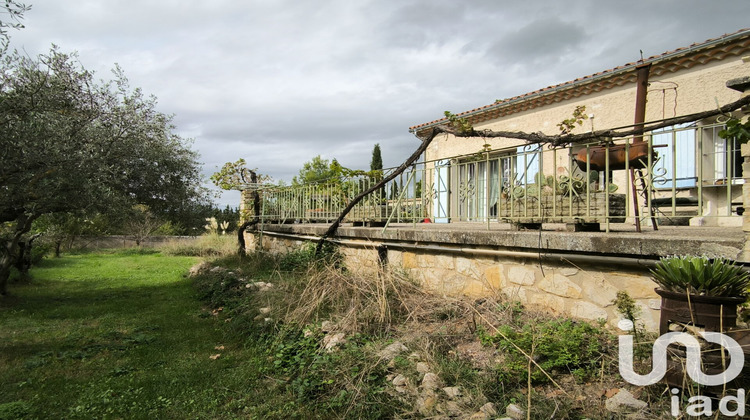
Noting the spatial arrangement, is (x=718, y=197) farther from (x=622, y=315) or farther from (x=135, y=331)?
(x=135, y=331)

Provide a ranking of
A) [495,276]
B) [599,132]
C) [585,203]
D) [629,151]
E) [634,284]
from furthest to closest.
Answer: [495,276] → [585,203] → [599,132] → [629,151] → [634,284]

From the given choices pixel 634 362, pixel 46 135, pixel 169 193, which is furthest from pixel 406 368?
pixel 169 193

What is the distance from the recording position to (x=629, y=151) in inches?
137

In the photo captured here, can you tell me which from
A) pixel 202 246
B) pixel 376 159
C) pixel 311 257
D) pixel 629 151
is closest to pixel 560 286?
pixel 629 151

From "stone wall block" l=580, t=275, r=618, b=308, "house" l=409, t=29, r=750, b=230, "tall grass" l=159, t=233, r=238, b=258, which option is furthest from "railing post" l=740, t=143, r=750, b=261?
"tall grass" l=159, t=233, r=238, b=258

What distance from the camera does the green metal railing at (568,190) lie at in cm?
353

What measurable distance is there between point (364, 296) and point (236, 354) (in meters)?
1.44

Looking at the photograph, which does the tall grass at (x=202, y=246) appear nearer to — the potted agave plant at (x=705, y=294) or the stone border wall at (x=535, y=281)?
the stone border wall at (x=535, y=281)

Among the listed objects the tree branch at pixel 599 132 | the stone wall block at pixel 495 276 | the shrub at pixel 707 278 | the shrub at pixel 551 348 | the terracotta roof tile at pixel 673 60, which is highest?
the terracotta roof tile at pixel 673 60

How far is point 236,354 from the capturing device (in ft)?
14.0

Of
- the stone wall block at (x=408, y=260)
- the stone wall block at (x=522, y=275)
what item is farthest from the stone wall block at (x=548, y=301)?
the stone wall block at (x=408, y=260)

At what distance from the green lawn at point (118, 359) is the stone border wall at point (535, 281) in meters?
2.17

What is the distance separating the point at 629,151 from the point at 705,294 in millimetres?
1616

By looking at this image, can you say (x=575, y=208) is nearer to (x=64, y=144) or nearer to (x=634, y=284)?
(x=634, y=284)
